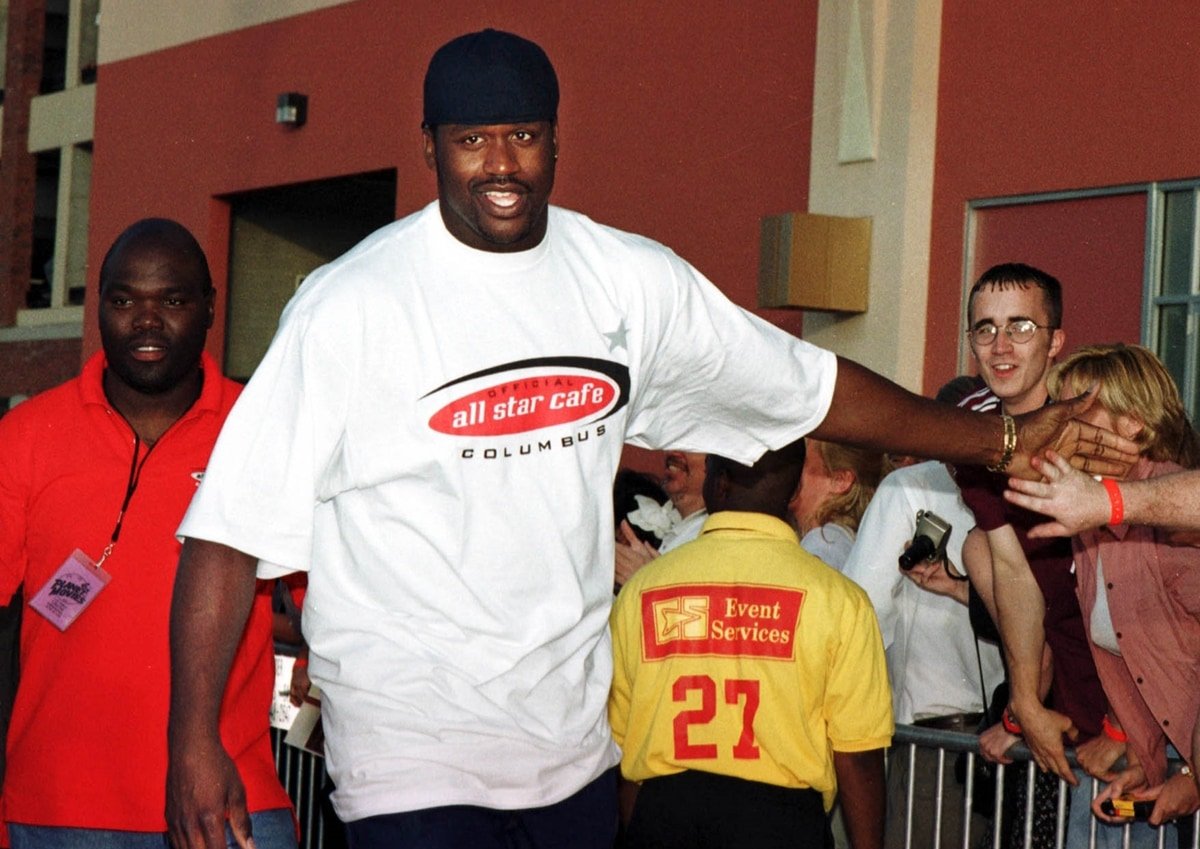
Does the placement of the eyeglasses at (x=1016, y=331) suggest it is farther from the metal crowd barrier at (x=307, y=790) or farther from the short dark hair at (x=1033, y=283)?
the metal crowd barrier at (x=307, y=790)

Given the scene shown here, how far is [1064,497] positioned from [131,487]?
230 centimetres

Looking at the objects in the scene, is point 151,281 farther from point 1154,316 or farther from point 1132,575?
point 1154,316

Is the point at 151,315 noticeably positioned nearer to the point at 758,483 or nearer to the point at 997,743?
the point at 758,483

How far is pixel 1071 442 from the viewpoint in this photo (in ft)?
14.4

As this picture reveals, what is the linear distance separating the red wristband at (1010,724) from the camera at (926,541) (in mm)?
660

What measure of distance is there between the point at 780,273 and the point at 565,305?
252 inches

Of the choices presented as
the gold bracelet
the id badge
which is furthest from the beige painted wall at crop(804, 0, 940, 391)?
the id badge

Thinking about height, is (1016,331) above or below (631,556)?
above

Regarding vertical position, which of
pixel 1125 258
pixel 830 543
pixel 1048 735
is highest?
pixel 1125 258

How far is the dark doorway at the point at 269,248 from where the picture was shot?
53.9ft

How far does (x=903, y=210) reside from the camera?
960cm

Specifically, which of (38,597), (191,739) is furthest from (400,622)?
(38,597)

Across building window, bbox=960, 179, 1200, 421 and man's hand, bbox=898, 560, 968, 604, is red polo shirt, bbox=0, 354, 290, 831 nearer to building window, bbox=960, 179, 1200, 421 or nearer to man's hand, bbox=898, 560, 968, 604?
man's hand, bbox=898, 560, 968, 604

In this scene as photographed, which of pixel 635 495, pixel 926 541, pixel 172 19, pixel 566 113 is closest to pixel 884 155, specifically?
pixel 566 113
